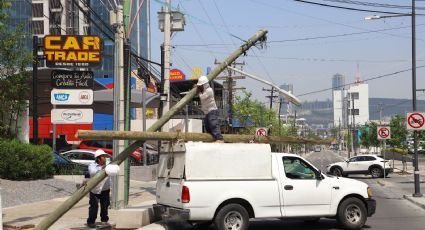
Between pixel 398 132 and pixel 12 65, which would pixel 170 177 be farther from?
pixel 398 132

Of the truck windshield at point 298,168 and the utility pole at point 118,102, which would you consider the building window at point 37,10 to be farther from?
the truck windshield at point 298,168

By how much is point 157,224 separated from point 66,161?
16.2 m

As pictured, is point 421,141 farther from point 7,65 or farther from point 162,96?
point 7,65

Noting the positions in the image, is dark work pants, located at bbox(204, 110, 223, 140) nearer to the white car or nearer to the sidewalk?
the sidewalk

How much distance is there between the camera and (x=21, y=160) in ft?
70.0

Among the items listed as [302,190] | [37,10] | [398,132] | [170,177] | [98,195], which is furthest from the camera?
[37,10]

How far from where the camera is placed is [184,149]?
11.2 meters

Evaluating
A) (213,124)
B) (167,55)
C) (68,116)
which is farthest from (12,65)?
(167,55)

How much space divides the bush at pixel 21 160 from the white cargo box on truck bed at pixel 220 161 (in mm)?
10885

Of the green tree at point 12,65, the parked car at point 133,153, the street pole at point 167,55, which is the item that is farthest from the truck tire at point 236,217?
the parked car at point 133,153

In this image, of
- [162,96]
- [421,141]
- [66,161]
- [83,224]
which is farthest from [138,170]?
[421,141]

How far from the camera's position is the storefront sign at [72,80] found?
72.6 feet

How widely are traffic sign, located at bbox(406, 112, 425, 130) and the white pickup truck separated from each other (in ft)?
30.3

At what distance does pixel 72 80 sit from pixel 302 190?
12.9m
